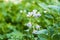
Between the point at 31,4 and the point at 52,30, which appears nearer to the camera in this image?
the point at 52,30

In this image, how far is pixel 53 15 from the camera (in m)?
2.36

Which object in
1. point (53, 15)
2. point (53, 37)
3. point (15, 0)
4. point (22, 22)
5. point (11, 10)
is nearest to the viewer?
point (53, 37)

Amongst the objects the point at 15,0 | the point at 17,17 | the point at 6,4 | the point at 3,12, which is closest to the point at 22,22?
the point at 17,17

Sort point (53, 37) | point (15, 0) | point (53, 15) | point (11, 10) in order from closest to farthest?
1. point (53, 37)
2. point (53, 15)
3. point (11, 10)
4. point (15, 0)

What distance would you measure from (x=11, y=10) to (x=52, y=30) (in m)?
1.17

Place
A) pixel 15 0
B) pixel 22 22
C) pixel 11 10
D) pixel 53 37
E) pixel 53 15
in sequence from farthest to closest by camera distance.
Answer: pixel 15 0, pixel 11 10, pixel 22 22, pixel 53 15, pixel 53 37

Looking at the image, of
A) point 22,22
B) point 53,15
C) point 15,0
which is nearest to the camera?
point 53,15

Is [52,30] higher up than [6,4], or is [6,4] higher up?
[6,4]

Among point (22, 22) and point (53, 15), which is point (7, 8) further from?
point (53, 15)

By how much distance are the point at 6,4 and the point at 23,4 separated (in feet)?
0.78

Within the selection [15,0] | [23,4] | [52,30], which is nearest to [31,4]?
[23,4]

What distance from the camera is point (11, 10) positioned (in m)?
3.02

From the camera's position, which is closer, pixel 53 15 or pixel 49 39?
pixel 49 39

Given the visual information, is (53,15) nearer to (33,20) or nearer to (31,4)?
(33,20)
